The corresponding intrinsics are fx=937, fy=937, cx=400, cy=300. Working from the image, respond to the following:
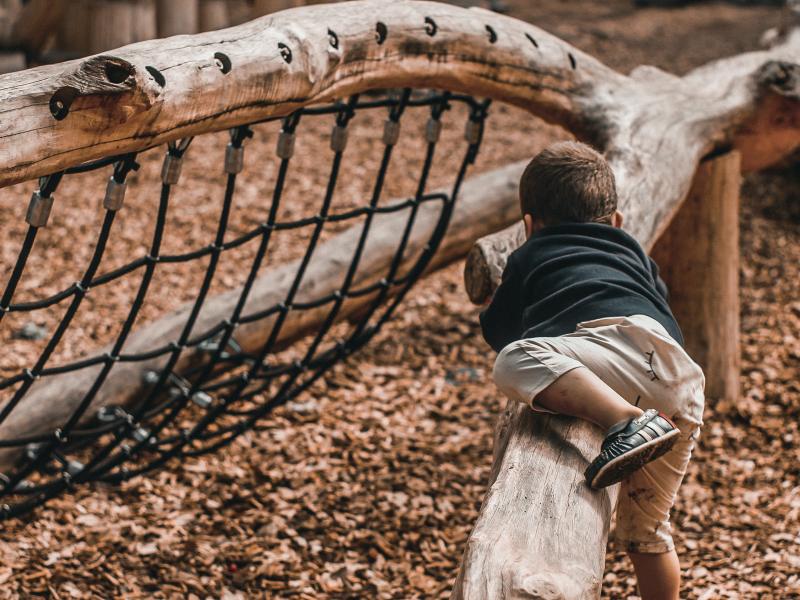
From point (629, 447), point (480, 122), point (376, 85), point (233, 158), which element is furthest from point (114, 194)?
point (480, 122)

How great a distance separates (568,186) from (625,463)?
1.94 ft

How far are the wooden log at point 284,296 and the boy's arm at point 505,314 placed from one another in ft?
5.00

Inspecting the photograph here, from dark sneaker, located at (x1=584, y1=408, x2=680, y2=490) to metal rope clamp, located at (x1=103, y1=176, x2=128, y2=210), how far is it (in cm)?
112

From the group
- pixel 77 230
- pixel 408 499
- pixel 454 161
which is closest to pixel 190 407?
pixel 408 499

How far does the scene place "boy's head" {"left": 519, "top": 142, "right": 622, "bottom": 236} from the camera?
182 centimetres

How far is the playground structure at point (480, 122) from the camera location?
1.42 m

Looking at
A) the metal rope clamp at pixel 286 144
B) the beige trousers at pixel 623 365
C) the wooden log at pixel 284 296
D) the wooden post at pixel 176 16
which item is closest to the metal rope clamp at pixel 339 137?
the metal rope clamp at pixel 286 144

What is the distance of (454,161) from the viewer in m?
5.71

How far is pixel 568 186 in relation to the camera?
1817mm

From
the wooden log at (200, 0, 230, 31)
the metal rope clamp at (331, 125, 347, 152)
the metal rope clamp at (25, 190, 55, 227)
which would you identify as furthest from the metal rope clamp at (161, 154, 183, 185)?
the wooden log at (200, 0, 230, 31)

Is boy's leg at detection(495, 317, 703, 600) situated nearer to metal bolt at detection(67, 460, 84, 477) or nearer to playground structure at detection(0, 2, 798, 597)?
playground structure at detection(0, 2, 798, 597)

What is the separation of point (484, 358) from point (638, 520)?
6.05 feet

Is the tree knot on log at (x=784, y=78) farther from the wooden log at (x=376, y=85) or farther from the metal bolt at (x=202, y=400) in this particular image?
the metal bolt at (x=202, y=400)

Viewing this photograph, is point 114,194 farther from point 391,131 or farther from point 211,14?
point 211,14
